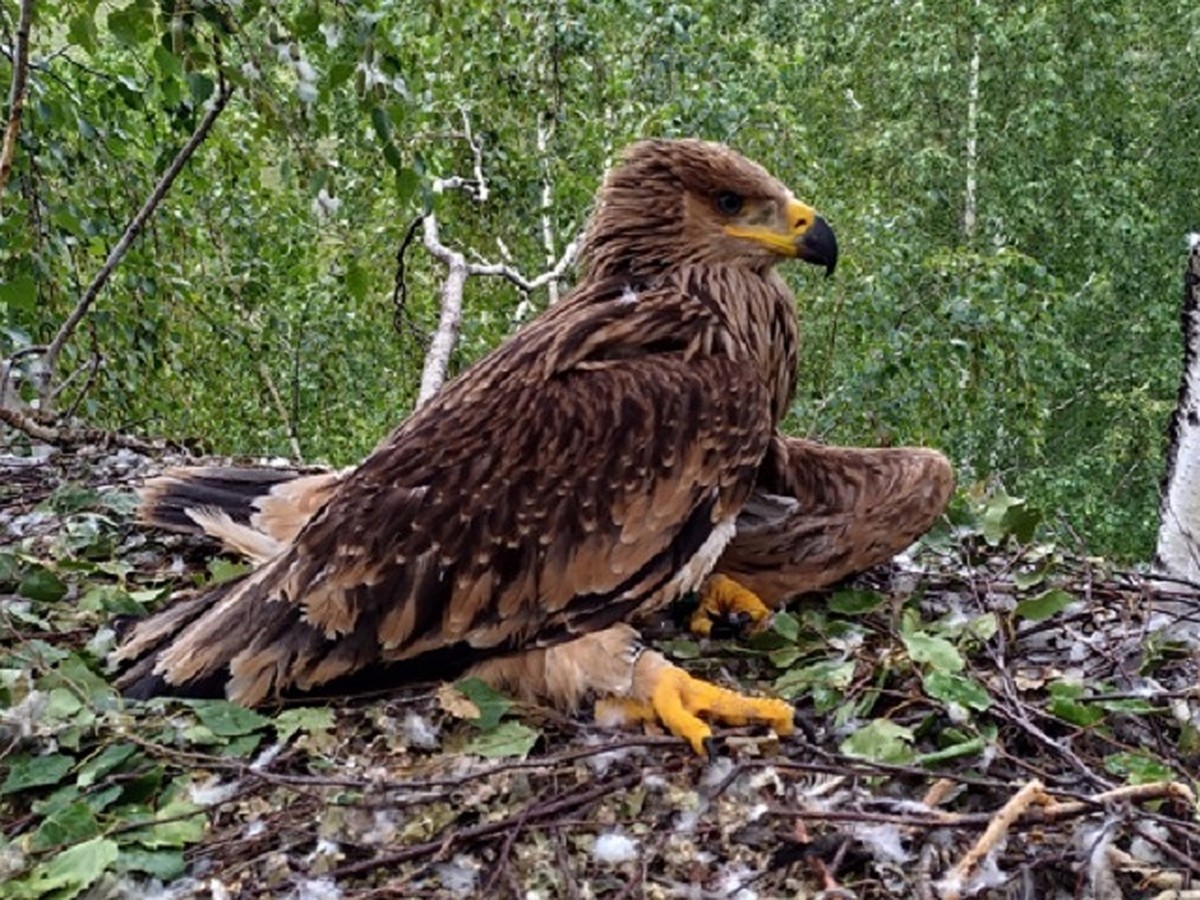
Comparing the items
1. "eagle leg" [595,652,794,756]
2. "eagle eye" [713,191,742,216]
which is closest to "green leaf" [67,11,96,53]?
"eagle eye" [713,191,742,216]

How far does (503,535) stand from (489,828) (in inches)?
27.8

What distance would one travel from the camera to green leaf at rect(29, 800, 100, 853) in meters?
2.48

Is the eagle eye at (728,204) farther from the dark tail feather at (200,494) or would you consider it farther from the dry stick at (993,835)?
the dry stick at (993,835)

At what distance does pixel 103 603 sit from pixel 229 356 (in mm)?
5370

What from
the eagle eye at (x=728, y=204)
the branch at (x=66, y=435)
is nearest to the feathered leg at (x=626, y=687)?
the eagle eye at (x=728, y=204)

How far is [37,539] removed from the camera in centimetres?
402

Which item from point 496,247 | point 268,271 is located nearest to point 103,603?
point 268,271

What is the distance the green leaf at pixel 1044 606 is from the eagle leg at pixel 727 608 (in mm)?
680

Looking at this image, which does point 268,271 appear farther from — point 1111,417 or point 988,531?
point 1111,417

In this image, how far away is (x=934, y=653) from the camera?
116 inches

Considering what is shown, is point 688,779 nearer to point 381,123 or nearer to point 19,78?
point 381,123

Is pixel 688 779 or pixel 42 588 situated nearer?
pixel 688 779

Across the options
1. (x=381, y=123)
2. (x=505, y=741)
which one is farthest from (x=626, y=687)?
(x=381, y=123)

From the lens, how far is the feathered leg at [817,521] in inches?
135
